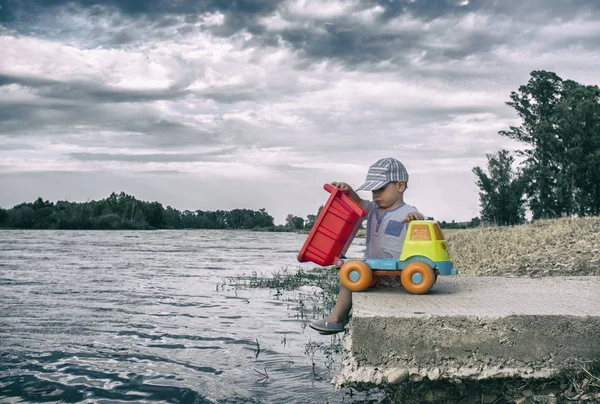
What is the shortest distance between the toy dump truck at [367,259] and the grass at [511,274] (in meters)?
0.89

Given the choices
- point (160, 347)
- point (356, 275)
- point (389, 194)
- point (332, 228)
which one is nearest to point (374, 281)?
point (356, 275)

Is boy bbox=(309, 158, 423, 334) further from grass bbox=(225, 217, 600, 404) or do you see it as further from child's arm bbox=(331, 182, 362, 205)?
grass bbox=(225, 217, 600, 404)

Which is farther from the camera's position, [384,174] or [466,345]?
[384,174]

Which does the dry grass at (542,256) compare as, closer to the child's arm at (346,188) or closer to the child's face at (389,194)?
the child's face at (389,194)

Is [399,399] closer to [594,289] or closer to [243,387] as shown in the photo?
[243,387]

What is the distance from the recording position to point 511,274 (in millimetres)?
9922

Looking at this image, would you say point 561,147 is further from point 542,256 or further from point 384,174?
point 384,174

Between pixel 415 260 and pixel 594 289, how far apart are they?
180 centimetres

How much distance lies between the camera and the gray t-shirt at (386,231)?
4863 mm

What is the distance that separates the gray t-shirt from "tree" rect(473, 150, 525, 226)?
138 feet

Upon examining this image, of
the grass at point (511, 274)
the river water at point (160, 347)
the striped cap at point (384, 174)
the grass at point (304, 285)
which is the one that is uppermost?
the striped cap at point (384, 174)

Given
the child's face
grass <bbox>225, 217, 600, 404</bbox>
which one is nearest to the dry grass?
grass <bbox>225, 217, 600, 404</bbox>

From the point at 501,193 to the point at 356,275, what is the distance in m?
43.9

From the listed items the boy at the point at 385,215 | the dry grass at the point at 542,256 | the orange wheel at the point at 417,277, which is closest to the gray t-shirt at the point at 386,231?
the boy at the point at 385,215
